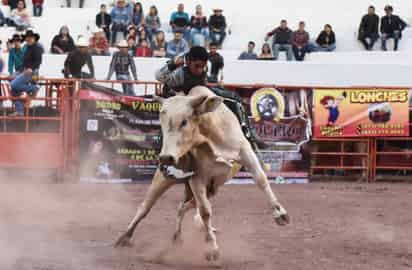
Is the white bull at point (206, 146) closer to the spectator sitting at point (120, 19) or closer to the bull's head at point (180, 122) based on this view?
the bull's head at point (180, 122)

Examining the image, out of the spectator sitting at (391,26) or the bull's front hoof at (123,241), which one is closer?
the bull's front hoof at (123,241)

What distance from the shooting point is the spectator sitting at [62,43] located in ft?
62.8

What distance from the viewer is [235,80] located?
758 inches

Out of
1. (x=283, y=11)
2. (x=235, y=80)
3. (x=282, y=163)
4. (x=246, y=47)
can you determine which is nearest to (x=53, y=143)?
(x=282, y=163)

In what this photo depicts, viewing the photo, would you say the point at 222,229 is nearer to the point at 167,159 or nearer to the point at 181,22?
the point at 167,159

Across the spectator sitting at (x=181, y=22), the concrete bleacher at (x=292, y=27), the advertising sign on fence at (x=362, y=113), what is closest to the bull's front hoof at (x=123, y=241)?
the advertising sign on fence at (x=362, y=113)

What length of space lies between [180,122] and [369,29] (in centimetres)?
1445

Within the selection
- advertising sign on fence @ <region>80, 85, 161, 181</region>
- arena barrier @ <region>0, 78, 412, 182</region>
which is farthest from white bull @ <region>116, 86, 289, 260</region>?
advertising sign on fence @ <region>80, 85, 161, 181</region>

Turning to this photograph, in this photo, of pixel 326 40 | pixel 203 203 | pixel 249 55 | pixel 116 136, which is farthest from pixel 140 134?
pixel 203 203

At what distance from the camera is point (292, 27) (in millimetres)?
22031

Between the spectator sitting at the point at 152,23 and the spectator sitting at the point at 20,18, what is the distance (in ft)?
8.57

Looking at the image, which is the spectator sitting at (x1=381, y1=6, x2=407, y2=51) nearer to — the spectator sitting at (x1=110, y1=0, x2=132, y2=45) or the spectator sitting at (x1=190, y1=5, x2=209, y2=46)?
the spectator sitting at (x1=190, y1=5, x2=209, y2=46)

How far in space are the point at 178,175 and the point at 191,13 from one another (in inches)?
570

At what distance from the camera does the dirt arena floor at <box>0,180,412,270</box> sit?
25.8ft
